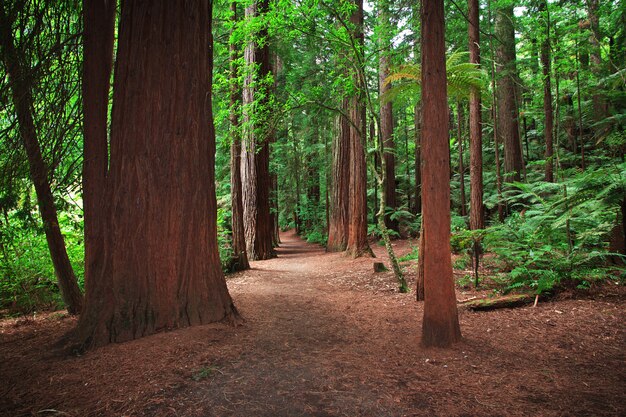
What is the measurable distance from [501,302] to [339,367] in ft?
10.3

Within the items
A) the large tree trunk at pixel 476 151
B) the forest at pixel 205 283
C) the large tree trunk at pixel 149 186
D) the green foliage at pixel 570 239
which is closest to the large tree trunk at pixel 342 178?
the large tree trunk at pixel 476 151

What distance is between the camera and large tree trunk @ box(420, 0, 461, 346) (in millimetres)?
3754

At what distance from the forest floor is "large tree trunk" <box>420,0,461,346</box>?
1.15 feet

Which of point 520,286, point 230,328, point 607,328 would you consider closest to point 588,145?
point 520,286

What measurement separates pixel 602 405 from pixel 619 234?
411cm

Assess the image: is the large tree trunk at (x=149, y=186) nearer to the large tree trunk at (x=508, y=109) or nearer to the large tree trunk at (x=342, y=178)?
the large tree trunk at (x=342, y=178)

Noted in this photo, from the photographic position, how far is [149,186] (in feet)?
13.6

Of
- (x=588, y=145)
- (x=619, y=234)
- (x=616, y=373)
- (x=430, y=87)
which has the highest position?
(x=588, y=145)

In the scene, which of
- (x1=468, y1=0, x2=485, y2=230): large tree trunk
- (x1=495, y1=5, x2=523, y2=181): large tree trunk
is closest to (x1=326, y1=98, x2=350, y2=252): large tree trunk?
(x1=468, y1=0, x2=485, y2=230): large tree trunk

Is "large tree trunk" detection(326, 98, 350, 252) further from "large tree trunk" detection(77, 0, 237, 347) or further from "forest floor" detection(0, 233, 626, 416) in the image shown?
"large tree trunk" detection(77, 0, 237, 347)

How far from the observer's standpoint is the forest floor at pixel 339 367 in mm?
2701

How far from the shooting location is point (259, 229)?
12234 mm

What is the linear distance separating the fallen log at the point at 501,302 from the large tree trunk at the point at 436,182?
5.17 feet

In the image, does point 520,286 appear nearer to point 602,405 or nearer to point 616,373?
point 616,373
